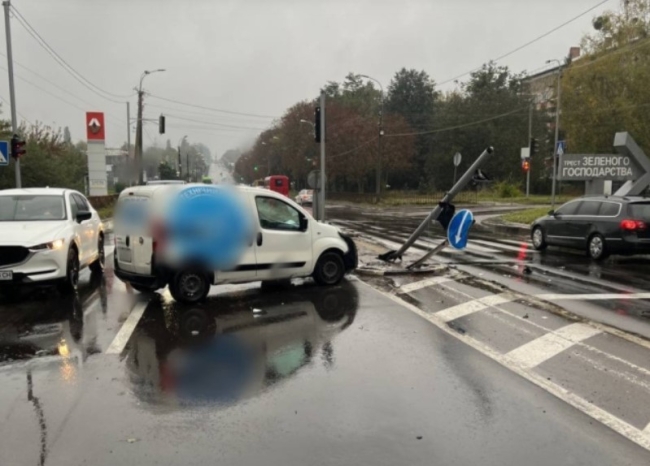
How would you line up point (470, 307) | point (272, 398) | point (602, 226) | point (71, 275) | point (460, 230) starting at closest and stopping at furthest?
point (272, 398) < point (470, 307) < point (71, 275) < point (460, 230) < point (602, 226)

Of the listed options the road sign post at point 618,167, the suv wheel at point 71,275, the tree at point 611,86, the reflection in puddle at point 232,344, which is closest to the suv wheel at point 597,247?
the road sign post at point 618,167

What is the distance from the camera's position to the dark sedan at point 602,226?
13328mm

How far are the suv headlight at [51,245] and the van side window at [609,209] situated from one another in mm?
12191

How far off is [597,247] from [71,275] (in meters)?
11.9

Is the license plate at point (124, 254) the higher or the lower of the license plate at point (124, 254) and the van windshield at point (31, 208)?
the lower

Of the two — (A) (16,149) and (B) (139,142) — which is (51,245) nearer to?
(A) (16,149)

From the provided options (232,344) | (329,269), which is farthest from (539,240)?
(232,344)

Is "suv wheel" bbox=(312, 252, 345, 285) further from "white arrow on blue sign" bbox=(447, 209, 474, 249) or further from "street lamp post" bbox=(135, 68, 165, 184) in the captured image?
"street lamp post" bbox=(135, 68, 165, 184)

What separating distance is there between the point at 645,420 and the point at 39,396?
16.8 feet

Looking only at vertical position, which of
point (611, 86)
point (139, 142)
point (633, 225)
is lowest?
point (633, 225)

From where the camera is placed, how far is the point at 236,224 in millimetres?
8875

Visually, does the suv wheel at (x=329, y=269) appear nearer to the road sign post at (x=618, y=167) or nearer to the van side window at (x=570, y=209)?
the van side window at (x=570, y=209)

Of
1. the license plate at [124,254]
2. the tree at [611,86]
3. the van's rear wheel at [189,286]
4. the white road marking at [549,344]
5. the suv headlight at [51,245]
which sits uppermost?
the tree at [611,86]

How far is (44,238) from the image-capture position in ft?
29.2
